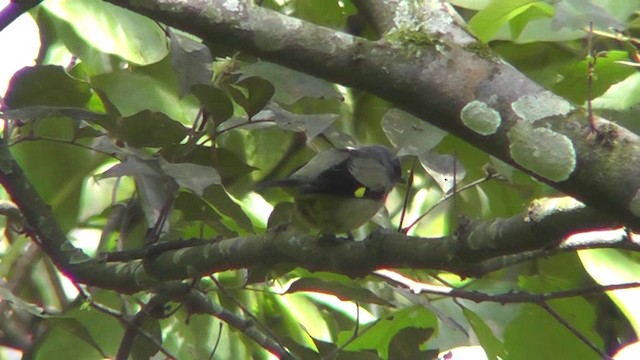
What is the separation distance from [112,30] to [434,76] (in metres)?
0.72

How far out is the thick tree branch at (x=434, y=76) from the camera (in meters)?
0.81

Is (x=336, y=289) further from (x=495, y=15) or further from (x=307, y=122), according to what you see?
(x=495, y=15)

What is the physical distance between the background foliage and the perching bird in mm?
51

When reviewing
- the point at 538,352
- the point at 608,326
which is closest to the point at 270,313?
the point at 538,352

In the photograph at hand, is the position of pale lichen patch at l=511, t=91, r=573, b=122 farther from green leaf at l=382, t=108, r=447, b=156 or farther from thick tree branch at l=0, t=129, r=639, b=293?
green leaf at l=382, t=108, r=447, b=156

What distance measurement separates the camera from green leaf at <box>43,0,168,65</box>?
4.69 feet

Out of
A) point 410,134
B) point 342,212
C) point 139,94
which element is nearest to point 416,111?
point 410,134

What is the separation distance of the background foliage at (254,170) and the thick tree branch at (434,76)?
0.33ft

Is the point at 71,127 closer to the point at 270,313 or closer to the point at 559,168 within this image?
the point at 270,313

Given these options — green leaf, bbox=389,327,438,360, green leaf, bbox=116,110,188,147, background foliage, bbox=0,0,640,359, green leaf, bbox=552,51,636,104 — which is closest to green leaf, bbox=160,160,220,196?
background foliage, bbox=0,0,640,359

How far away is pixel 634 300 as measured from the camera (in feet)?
4.41

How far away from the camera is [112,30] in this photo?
144cm

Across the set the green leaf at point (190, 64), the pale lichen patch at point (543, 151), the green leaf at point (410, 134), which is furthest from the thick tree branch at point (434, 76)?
the green leaf at point (190, 64)

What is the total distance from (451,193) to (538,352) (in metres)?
0.28
